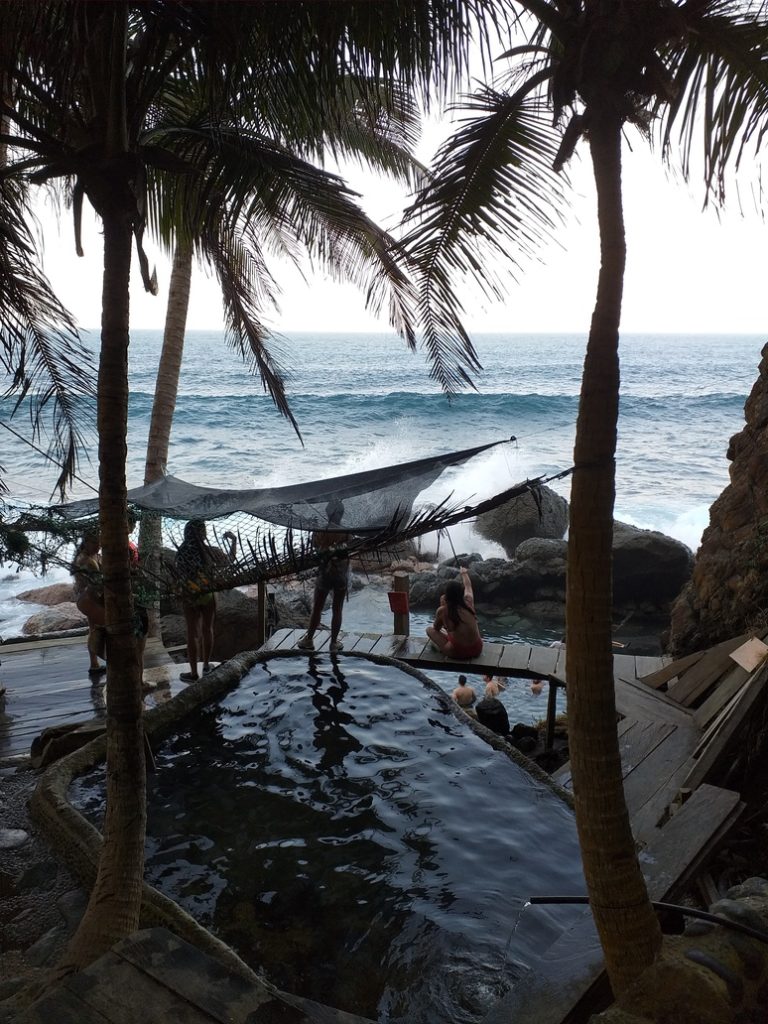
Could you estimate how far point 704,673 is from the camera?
5.23 meters

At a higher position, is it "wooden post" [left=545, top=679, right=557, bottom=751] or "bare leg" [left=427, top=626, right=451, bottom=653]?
"bare leg" [left=427, top=626, right=451, bottom=653]

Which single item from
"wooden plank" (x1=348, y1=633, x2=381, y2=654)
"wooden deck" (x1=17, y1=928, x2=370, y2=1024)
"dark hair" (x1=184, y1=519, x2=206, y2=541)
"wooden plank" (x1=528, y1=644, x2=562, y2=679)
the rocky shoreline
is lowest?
the rocky shoreline

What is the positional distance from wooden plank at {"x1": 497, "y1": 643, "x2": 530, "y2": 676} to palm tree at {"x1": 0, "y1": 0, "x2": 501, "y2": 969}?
4.16m

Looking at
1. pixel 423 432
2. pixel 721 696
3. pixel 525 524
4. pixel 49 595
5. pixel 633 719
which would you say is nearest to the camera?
pixel 721 696

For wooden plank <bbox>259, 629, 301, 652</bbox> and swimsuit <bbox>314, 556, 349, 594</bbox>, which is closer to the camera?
swimsuit <bbox>314, 556, 349, 594</bbox>

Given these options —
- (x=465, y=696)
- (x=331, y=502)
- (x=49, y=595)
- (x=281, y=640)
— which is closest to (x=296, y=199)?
(x=331, y=502)

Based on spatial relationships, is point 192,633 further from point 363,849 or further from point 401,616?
point 363,849

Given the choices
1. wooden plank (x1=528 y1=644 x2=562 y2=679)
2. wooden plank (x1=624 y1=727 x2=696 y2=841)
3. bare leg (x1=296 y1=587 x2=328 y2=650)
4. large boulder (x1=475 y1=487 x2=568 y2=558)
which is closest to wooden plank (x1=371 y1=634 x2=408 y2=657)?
bare leg (x1=296 y1=587 x2=328 y2=650)

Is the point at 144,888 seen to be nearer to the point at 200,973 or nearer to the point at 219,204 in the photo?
the point at 200,973

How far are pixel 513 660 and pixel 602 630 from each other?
16.1 feet

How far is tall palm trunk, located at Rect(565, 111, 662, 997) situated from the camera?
1.63m

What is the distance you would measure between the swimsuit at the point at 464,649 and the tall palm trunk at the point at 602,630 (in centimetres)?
467

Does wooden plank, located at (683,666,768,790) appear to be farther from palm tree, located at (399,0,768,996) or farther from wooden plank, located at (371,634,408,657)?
wooden plank, located at (371,634,408,657)

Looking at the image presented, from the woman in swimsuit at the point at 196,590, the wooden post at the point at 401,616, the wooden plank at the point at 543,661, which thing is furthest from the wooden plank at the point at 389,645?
the woman in swimsuit at the point at 196,590
